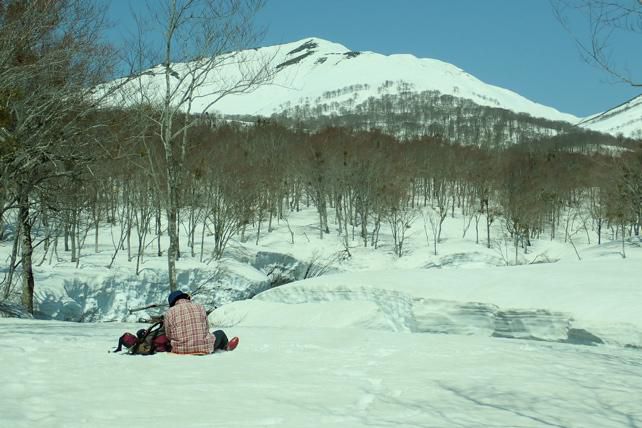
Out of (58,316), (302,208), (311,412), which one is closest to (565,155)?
(302,208)

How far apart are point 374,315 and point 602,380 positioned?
30.9 feet

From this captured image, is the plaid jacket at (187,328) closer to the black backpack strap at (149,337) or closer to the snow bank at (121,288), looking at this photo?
the black backpack strap at (149,337)

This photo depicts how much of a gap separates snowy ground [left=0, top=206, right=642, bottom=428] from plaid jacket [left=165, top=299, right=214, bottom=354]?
251mm

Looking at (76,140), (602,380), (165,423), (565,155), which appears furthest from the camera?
(565,155)

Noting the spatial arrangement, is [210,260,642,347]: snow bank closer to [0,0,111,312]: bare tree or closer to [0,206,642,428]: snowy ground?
[0,206,642,428]: snowy ground

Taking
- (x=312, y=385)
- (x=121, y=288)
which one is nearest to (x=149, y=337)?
(x=312, y=385)

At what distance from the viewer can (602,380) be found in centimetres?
778

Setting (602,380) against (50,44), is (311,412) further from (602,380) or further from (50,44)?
(50,44)

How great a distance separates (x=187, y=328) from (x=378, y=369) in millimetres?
2465

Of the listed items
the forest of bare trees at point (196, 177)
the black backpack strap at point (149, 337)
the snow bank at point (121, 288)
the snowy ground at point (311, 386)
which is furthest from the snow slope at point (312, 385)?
the snow bank at point (121, 288)

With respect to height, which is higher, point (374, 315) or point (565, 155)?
point (565, 155)

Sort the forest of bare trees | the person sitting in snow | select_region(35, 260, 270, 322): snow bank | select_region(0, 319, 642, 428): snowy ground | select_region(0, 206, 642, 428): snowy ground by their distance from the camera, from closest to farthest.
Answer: select_region(0, 319, 642, 428): snowy ground
select_region(0, 206, 642, 428): snowy ground
the person sitting in snow
the forest of bare trees
select_region(35, 260, 270, 322): snow bank

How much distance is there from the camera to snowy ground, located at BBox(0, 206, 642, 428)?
547cm

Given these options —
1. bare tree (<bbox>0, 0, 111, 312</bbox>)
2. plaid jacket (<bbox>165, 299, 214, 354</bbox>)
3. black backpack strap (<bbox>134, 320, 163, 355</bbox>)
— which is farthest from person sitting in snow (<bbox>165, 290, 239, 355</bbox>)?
bare tree (<bbox>0, 0, 111, 312</bbox>)
